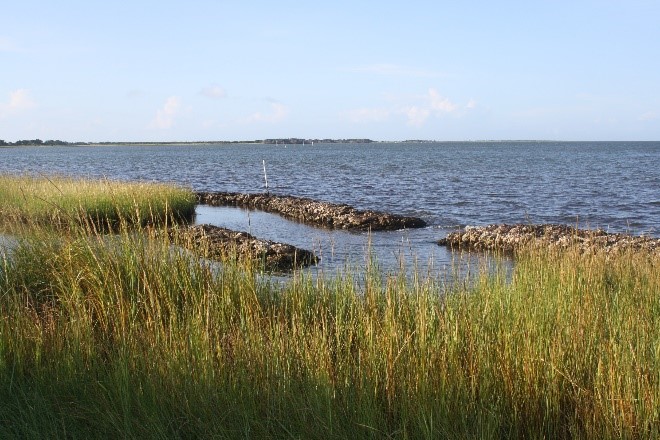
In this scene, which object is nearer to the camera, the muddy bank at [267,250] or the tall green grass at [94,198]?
the muddy bank at [267,250]

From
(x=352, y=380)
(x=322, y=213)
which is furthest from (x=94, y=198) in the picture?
(x=352, y=380)

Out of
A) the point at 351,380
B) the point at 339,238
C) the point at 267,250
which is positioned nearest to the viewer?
the point at 351,380

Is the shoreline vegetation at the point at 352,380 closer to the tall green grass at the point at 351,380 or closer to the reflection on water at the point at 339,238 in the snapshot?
the tall green grass at the point at 351,380

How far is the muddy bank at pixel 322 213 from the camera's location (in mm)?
22172

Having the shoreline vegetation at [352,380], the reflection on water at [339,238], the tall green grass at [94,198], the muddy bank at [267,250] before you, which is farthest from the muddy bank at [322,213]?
the shoreline vegetation at [352,380]

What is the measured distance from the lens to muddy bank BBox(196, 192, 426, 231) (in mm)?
22172

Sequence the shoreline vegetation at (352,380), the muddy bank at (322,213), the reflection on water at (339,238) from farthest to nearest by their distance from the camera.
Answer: the muddy bank at (322,213) → the reflection on water at (339,238) → the shoreline vegetation at (352,380)

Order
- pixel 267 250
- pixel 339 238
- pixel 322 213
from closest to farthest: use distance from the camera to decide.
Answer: pixel 267 250
pixel 339 238
pixel 322 213

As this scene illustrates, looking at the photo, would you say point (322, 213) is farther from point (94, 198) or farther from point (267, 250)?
point (267, 250)

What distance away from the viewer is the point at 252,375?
15.4 feet

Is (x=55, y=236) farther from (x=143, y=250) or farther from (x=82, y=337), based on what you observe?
(x=82, y=337)

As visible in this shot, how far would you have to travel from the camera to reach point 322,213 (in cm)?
2458

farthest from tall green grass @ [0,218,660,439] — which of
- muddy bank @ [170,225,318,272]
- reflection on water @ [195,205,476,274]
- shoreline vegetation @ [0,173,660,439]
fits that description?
reflection on water @ [195,205,476,274]

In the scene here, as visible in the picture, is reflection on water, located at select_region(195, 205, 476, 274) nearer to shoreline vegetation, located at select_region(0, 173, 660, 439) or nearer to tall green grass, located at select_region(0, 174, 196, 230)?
tall green grass, located at select_region(0, 174, 196, 230)
